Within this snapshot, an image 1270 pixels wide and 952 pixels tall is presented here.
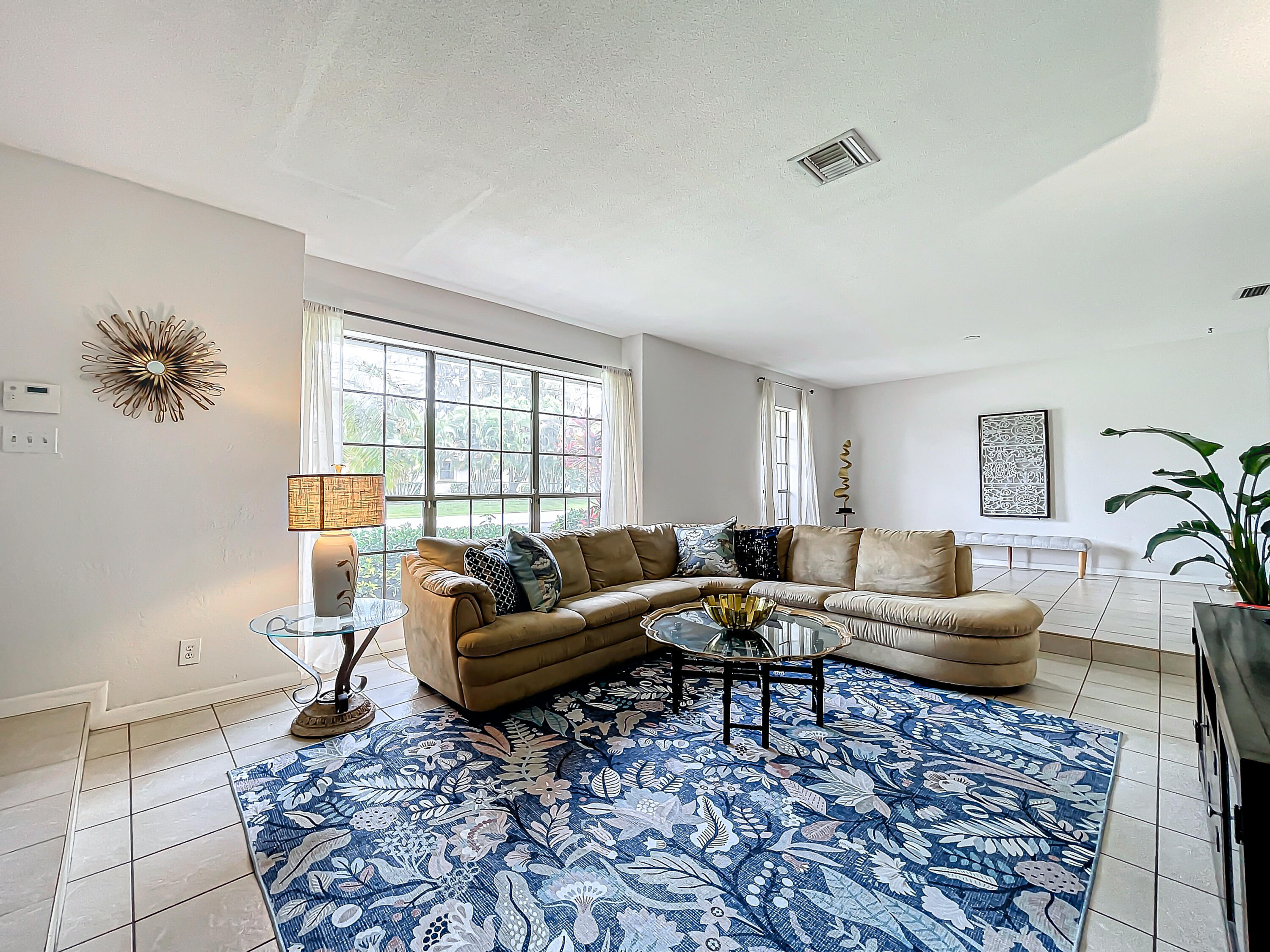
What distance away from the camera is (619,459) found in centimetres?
511

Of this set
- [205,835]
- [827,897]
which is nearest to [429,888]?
[205,835]

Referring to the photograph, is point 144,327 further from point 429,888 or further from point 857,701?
point 857,701

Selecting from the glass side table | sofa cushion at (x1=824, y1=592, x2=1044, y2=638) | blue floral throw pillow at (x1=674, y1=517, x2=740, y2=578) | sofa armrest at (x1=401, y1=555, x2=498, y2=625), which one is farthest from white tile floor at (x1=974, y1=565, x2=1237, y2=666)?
the glass side table

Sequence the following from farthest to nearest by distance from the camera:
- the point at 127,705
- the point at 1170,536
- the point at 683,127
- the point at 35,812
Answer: the point at 1170,536, the point at 127,705, the point at 683,127, the point at 35,812

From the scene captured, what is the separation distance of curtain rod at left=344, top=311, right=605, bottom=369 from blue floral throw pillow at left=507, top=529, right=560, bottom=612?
177 centimetres

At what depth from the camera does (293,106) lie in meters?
2.09

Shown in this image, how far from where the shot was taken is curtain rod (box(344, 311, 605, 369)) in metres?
3.71

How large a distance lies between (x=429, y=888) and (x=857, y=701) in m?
2.26

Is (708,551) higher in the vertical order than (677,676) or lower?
higher

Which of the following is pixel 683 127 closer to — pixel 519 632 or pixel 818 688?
pixel 519 632

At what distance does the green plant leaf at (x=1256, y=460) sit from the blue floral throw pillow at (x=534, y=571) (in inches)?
143

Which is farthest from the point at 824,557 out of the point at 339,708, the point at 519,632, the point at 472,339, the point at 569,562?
the point at 339,708

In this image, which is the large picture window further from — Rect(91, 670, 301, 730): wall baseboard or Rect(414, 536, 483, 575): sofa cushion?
Rect(91, 670, 301, 730): wall baseboard

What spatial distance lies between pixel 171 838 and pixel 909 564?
4019mm
